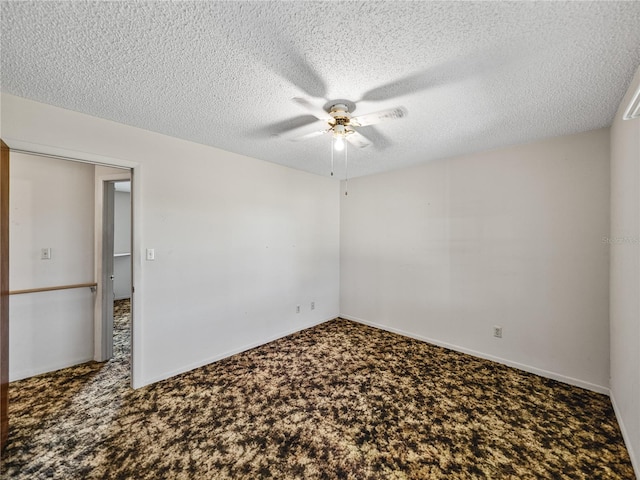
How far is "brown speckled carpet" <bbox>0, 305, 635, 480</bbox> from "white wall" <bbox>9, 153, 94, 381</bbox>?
0.28 metres

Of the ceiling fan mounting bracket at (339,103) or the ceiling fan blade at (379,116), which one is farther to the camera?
the ceiling fan mounting bracket at (339,103)

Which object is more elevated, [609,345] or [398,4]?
[398,4]

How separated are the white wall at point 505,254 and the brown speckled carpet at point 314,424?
1.35 feet

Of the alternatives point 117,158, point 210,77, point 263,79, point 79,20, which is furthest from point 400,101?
point 117,158

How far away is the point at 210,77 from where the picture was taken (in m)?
1.60

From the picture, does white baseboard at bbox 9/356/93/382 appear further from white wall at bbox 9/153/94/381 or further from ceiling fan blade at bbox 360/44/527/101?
ceiling fan blade at bbox 360/44/527/101

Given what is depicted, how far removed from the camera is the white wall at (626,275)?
1559 millimetres

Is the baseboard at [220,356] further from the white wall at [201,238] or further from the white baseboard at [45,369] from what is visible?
the white baseboard at [45,369]

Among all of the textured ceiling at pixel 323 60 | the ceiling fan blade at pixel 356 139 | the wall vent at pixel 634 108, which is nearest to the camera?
the textured ceiling at pixel 323 60

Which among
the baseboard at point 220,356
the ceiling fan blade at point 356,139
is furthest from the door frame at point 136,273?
the ceiling fan blade at point 356,139

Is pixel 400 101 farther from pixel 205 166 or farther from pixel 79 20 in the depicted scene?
pixel 205 166

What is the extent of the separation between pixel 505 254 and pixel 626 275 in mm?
1049

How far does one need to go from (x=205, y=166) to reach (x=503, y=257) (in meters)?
3.45

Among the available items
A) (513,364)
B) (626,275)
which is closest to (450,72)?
(626,275)
